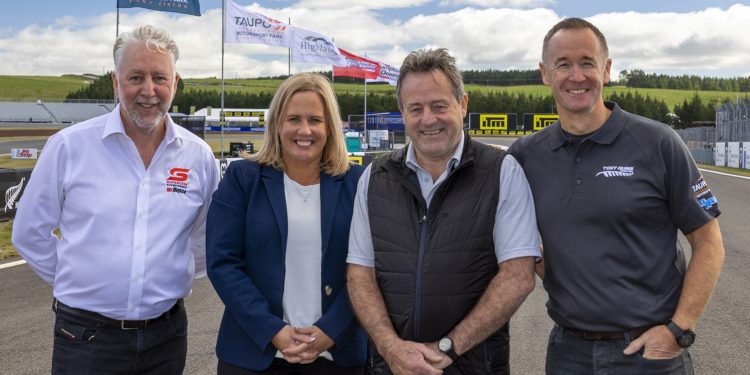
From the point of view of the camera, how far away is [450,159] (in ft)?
9.46

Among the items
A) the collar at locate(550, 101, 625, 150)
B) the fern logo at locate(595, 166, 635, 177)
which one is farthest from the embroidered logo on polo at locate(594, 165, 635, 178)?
the collar at locate(550, 101, 625, 150)

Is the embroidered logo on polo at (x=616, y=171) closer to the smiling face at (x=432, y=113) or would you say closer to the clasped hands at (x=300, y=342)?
the smiling face at (x=432, y=113)

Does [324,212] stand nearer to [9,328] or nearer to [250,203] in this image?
[250,203]

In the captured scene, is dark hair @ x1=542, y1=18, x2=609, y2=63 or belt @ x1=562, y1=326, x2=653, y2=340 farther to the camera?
dark hair @ x1=542, y1=18, x2=609, y2=63

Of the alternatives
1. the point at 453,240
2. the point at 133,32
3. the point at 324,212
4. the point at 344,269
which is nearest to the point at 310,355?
the point at 344,269

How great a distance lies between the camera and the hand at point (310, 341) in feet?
9.23

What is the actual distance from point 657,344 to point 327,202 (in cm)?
166

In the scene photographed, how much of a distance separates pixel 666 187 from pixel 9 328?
20.7ft

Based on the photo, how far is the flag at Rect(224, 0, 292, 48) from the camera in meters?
23.3

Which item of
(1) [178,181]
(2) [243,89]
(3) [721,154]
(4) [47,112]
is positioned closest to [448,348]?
(1) [178,181]

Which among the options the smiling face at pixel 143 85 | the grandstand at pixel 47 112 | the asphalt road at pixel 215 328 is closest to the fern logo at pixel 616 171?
the smiling face at pixel 143 85

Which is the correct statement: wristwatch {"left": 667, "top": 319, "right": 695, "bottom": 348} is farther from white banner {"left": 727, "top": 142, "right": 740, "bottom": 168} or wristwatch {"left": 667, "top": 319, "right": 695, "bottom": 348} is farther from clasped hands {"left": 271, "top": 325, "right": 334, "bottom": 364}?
white banner {"left": 727, "top": 142, "right": 740, "bottom": 168}

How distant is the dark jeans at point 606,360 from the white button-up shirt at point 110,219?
1987mm

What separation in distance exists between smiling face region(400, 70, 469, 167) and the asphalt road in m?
2.95
